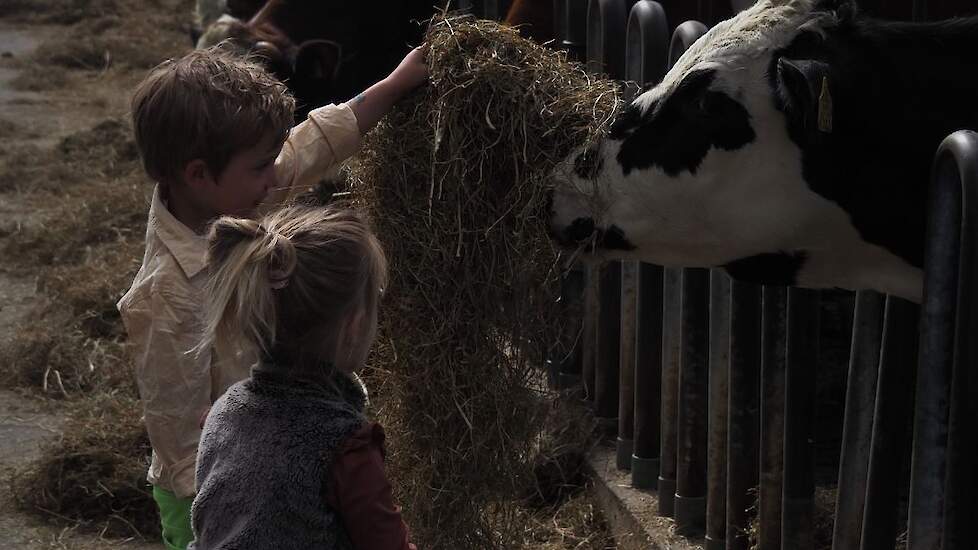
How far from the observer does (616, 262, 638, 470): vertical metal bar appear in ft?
13.0

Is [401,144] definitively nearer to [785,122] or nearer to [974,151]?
[785,122]

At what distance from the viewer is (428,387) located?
3.01 meters

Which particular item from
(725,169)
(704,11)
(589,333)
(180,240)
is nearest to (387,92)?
(180,240)

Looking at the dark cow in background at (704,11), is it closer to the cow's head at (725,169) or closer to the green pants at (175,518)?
the cow's head at (725,169)

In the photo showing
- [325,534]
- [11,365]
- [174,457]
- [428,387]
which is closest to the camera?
[325,534]

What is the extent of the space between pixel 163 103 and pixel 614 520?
6.68 ft

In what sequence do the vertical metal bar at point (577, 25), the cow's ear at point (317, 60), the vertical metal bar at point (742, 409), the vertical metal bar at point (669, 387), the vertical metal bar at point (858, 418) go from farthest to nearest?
the cow's ear at point (317, 60) → the vertical metal bar at point (577, 25) → the vertical metal bar at point (669, 387) → the vertical metal bar at point (742, 409) → the vertical metal bar at point (858, 418)

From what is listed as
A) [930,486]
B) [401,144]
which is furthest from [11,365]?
[930,486]

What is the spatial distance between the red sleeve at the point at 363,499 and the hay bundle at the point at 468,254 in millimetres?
979

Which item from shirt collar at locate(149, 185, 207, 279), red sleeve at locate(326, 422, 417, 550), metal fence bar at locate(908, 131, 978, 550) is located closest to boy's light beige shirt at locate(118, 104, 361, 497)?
shirt collar at locate(149, 185, 207, 279)

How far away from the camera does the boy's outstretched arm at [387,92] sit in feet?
9.37

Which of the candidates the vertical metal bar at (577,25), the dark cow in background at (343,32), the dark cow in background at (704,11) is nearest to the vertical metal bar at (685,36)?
the vertical metal bar at (577,25)

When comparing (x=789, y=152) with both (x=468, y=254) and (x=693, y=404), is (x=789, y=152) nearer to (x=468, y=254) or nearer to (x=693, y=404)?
(x=468, y=254)

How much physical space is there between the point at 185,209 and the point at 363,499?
0.88m
